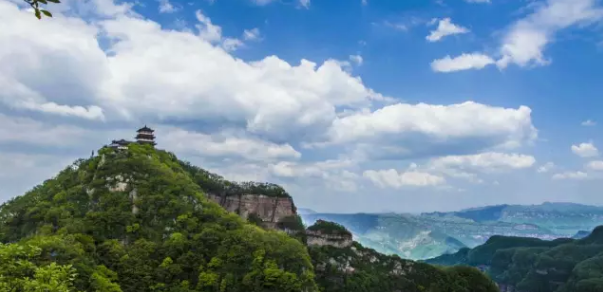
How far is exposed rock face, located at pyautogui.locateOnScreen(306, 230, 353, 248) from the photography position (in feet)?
310

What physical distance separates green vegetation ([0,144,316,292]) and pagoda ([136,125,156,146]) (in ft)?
55.7

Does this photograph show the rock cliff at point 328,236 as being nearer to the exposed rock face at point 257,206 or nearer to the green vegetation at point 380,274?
the green vegetation at point 380,274

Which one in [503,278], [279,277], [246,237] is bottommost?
[503,278]

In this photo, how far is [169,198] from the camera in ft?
225

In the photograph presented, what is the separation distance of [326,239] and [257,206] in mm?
15246

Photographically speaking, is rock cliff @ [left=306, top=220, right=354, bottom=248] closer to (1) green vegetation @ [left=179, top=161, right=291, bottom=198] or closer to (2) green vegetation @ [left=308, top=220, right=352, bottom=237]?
(2) green vegetation @ [left=308, top=220, right=352, bottom=237]

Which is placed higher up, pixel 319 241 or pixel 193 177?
pixel 193 177

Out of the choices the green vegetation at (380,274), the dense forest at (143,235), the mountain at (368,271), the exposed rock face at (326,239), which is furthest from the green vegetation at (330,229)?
the dense forest at (143,235)

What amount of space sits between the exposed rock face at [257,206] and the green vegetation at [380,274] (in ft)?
29.4

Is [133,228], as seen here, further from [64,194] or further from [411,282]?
[411,282]

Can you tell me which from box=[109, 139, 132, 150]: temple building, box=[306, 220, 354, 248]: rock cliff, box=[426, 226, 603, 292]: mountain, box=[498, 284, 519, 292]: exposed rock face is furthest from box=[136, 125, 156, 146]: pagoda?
box=[498, 284, 519, 292]: exposed rock face

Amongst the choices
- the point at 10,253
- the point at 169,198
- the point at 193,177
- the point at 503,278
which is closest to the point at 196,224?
the point at 169,198

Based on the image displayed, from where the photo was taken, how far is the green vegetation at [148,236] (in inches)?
2184

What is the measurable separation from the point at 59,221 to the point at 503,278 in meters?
156
